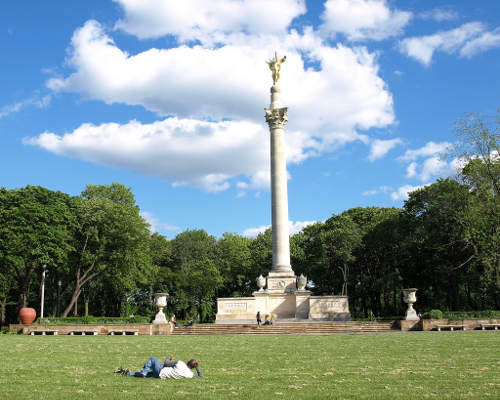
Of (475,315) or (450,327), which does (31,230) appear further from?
(475,315)

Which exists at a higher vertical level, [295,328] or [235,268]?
[235,268]

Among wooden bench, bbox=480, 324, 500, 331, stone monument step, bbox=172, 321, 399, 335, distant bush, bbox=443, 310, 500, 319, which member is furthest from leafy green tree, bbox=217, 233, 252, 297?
wooden bench, bbox=480, 324, 500, 331

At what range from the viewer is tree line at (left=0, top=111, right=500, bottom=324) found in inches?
1955

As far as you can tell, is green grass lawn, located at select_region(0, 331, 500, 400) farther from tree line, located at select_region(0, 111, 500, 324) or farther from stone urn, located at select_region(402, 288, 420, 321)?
tree line, located at select_region(0, 111, 500, 324)

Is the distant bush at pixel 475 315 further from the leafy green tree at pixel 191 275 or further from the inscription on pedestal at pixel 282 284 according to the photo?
the leafy green tree at pixel 191 275

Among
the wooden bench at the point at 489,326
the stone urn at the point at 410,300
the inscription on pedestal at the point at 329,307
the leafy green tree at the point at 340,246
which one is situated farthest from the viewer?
the leafy green tree at the point at 340,246

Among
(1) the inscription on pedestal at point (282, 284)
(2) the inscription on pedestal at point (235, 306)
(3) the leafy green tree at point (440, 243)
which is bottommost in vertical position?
(2) the inscription on pedestal at point (235, 306)

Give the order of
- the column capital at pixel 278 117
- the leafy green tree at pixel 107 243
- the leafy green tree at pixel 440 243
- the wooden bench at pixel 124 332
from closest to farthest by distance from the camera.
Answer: the wooden bench at pixel 124 332, the column capital at pixel 278 117, the leafy green tree at pixel 440 243, the leafy green tree at pixel 107 243

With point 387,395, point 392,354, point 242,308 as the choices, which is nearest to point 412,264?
point 242,308

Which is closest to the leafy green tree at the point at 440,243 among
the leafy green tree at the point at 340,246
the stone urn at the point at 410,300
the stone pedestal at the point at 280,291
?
the leafy green tree at the point at 340,246

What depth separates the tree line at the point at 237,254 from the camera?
4966cm

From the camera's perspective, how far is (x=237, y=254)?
89125 millimetres

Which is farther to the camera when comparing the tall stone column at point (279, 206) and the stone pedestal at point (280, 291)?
the tall stone column at point (279, 206)

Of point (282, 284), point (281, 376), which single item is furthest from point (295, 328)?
point (281, 376)
